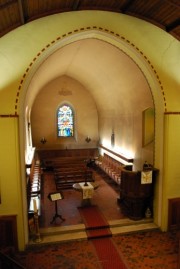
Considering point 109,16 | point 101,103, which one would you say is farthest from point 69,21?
point 101,103

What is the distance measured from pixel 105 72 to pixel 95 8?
15.7 ft

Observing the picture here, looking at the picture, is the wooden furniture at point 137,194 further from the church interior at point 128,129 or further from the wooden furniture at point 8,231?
the wooden furniture at point 8,231

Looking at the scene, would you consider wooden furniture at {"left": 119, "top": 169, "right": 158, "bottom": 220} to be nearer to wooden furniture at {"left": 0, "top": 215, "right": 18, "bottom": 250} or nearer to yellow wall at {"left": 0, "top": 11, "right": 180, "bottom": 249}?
yellow wall at {"left": 0, "top": 11, "right": 180, "bottom": 249}

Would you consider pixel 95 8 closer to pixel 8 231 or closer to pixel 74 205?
pixel 8 231

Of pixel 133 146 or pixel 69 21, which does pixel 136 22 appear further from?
pixel 133 146

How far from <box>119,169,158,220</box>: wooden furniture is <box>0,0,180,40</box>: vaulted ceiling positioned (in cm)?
441

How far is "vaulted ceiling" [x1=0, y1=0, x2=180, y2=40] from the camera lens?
5.09 metres

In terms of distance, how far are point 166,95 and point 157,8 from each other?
95.3 inches

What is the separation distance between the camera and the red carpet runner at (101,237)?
20.4ft

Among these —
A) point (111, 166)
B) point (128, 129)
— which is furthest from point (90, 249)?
point (111, 166)

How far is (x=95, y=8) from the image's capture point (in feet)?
20.1

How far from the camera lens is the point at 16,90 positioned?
20.5 ft

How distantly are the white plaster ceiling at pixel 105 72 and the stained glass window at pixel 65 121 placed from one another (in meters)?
2.64

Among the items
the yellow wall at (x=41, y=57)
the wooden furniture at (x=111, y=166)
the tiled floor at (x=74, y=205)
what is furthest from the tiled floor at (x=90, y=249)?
the wooden furniture at (x=111, y=166)
